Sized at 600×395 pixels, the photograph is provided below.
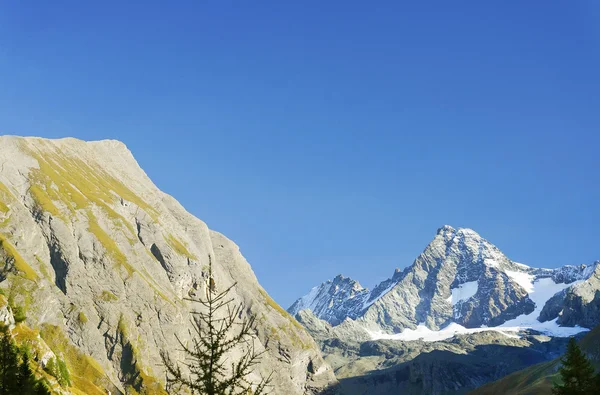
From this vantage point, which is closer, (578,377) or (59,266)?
(578,377)

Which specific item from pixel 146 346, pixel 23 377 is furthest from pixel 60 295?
pixel 23 377

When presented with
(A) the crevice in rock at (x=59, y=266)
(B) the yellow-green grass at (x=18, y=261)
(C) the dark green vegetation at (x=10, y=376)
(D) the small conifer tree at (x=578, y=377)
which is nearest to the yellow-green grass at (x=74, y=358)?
(B) the yellow-green grass at (x=18, y=261)

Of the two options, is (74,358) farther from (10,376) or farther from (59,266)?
(10,376)

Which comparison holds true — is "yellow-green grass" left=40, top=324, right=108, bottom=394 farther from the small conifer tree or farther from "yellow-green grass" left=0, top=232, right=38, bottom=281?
the small conifer tree

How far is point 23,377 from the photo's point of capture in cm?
5369

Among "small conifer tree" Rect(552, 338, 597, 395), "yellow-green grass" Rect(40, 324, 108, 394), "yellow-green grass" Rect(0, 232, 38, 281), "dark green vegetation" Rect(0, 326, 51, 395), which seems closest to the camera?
"dark green vegetation" Rect(0, 326, 51, 395)

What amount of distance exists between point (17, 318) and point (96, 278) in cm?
8118

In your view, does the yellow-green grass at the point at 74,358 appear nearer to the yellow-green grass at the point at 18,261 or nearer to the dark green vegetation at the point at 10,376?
the yellow-green grass at the point at 18,261

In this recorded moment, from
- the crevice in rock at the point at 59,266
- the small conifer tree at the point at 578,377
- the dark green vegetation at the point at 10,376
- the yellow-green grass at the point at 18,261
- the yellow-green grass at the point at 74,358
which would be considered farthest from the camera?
the crevice in rock at the point at 59,266

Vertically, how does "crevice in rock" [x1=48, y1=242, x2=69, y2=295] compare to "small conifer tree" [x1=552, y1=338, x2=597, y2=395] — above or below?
above

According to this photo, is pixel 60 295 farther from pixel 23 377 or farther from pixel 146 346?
pixel 23 377

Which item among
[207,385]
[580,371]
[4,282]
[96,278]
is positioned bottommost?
[207,385]

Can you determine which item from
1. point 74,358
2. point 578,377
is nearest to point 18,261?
point 74,358

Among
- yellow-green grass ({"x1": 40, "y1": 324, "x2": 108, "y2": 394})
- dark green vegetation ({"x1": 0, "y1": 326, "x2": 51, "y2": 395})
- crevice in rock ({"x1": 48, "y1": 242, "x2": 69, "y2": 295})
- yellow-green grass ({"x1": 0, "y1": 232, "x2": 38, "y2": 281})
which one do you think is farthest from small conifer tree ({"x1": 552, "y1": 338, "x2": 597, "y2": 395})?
crevice in rock ({"x1": 48, "y1": 242, "x2": 69, "y2": 295})
